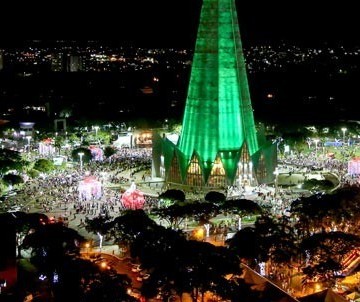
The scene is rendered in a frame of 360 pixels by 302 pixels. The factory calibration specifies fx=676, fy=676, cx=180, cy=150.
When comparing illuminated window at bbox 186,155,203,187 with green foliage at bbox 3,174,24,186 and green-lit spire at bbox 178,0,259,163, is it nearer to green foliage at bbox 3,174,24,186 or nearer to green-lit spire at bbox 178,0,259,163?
green-lit spire at bbox 178,0,259,163

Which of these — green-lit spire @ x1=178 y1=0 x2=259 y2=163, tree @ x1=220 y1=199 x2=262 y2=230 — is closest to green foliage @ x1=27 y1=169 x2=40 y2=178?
green-lit spire @ x1=178 y1=0 x2=259 y2=163

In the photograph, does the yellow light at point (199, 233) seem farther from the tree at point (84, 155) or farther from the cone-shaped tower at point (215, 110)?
the tree at point (84, 155)

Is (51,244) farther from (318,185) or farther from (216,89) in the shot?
(216,89)

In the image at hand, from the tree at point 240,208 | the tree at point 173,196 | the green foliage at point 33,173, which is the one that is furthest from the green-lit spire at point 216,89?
the green foliage at point 33,173

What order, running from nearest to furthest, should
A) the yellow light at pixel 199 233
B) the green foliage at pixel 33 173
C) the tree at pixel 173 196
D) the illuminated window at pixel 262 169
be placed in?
the yellow light at pixel 199 233, the tree at pixel 173 196, the illuminated window at pixel 262 169, the green foliage at pixel 33 173

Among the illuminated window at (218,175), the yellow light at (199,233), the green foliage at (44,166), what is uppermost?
the green foliage at (44,166)

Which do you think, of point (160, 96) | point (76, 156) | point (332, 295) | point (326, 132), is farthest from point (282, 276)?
point (160, 96)

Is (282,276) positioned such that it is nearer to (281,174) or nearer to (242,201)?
(242,201)
